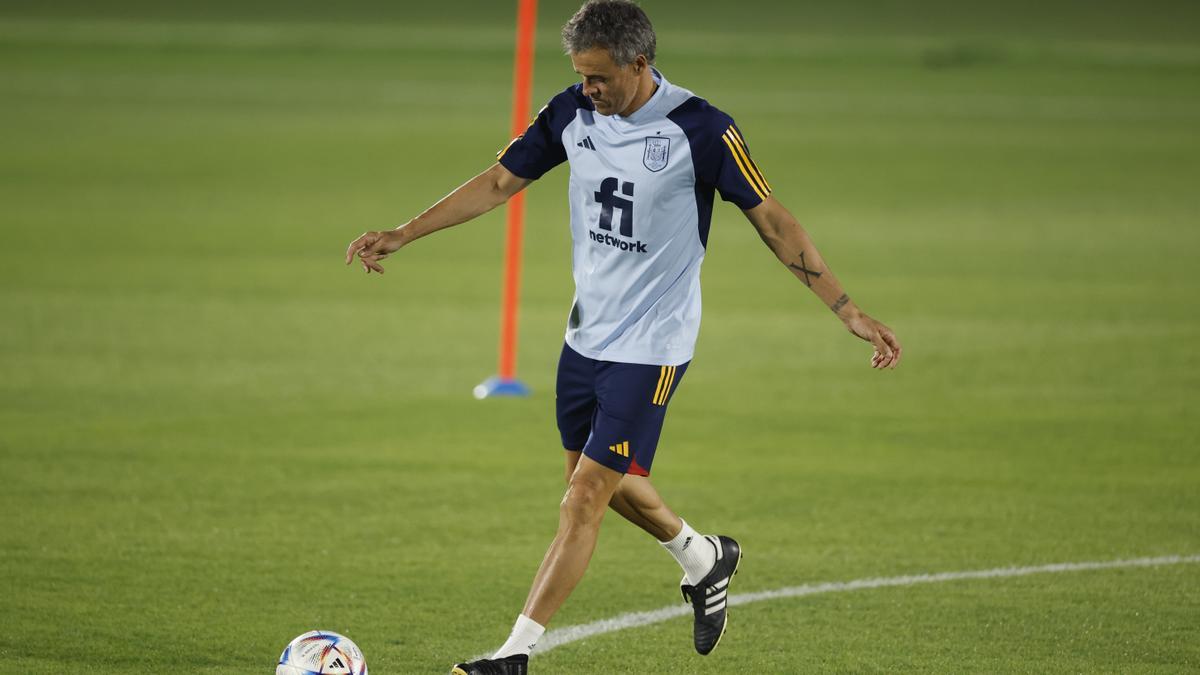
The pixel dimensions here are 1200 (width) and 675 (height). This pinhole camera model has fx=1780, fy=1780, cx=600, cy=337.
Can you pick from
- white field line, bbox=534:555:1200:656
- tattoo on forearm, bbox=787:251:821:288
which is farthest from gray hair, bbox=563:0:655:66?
white field line, bbox=534:555:1200:656

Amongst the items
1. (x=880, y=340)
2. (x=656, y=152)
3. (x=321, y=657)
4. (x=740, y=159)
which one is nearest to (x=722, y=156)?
(x=740, y=159)

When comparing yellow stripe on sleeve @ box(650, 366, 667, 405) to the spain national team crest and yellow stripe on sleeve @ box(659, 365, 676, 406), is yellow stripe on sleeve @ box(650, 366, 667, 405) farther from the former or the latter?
the spain national team crest

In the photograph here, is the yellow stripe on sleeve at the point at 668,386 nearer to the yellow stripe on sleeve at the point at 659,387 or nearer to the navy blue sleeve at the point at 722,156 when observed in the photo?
the yellow stripe on sleeve at the point at 659,387

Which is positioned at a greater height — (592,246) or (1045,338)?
(592,246)

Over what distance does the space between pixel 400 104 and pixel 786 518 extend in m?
29.5

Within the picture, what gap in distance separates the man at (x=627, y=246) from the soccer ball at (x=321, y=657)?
484mm

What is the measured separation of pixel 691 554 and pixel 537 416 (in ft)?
15.4

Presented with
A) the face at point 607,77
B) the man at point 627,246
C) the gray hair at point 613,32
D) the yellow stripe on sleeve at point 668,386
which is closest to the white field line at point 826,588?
the man at point 627,246

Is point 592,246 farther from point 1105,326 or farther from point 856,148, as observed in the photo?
point 856,148

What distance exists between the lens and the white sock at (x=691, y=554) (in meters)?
6.83

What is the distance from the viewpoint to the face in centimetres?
614

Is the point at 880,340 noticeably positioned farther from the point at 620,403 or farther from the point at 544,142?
Answer: the point at 544,142

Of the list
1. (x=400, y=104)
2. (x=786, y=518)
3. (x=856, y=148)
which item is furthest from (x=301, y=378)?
(x=400, y=104)

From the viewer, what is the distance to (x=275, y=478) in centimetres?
966
